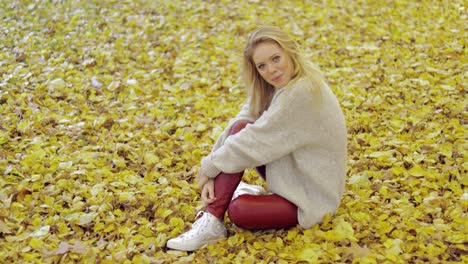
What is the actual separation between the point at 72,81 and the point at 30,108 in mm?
672

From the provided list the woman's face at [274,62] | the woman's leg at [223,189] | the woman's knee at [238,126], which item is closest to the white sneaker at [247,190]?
the woman's leg at [223,189]

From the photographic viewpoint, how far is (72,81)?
4.75 meters

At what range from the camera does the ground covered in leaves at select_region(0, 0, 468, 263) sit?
8.63 feet

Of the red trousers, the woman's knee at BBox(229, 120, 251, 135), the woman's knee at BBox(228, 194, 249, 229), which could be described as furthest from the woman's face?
the woman's knee at BBox(228, 194, 249, 229)

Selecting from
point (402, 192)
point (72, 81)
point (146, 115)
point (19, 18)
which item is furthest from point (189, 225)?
point (19, 18)

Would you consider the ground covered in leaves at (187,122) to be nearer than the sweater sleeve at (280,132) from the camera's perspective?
No

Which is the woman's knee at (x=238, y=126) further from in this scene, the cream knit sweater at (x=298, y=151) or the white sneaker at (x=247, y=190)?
the white sneaker at (x=247, y=190)

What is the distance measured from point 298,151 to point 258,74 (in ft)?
1.58

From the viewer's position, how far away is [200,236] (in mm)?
2641

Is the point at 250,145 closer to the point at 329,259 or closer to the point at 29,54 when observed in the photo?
the point at 329,259

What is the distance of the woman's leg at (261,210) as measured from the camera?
258 centimetres

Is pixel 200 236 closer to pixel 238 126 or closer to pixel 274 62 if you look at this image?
pixel 238 126

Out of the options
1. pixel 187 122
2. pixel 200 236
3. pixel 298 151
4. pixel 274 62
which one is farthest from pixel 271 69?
pixel 187 122

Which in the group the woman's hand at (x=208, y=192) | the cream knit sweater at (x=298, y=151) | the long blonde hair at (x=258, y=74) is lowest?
the woman's hand at (x=208, y=192)
